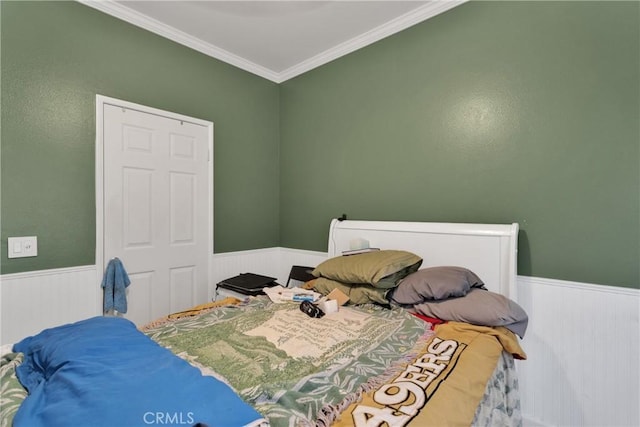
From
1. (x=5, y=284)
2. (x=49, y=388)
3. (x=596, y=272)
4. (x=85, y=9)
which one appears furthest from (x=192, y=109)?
(x=596, y=272)

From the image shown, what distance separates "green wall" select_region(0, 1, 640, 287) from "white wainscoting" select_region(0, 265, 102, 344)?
0.27ft

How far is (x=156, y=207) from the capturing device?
8.35ft

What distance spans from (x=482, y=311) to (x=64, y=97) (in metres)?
2.97

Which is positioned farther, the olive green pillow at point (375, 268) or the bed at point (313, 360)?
the olive green pillow at point (375, 268)

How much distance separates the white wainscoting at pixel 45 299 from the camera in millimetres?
1928

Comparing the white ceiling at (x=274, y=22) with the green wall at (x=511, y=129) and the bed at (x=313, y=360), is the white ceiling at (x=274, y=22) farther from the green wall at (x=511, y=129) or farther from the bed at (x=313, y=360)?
the bed at (x=313, y=360)

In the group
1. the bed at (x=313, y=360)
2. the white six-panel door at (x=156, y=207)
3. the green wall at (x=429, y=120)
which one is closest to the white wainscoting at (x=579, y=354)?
the green wall at (x=429, y=120)

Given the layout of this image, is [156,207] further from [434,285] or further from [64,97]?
[434,285]

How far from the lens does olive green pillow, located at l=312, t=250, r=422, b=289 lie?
6.20 feet

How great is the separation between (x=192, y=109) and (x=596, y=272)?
10.6ft

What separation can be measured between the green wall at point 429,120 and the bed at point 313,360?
1.35ft

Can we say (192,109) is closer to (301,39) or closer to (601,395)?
(301,39)

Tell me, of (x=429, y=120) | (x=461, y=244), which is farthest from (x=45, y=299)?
(x=429, y=120)

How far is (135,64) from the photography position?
2438 mm
